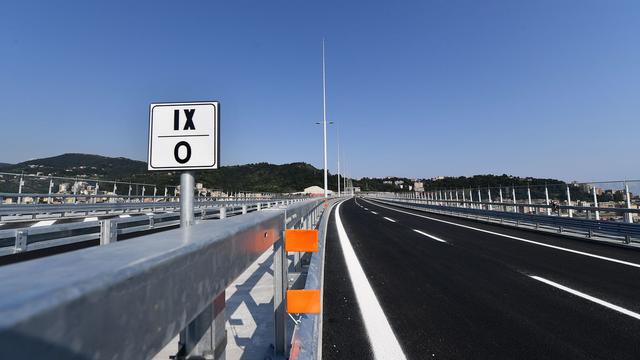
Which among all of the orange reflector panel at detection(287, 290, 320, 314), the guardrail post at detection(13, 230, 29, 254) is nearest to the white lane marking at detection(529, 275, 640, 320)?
the orange reflector panel at detection(287, 290, 320, 314)

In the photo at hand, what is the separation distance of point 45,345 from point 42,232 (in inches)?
313

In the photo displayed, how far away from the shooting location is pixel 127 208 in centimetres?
2305

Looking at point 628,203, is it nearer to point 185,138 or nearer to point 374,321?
point 374,321

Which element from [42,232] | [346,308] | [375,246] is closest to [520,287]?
[346,308]

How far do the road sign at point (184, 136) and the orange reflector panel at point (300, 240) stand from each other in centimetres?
113

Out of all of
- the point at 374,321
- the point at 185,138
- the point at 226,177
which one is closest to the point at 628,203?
the point at 374,321

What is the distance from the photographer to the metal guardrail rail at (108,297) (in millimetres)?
614

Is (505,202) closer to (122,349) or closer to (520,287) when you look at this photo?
(520,287)

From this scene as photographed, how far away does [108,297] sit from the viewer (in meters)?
0.83

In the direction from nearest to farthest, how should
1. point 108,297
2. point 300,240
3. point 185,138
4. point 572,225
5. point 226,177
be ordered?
1. point 108,297
2. point 300,240
3. point 185,138
4. point 572,225
5. point 226,177

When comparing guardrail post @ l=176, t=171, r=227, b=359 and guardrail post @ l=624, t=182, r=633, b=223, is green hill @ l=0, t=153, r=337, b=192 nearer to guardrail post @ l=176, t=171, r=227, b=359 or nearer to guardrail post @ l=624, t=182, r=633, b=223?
guardrail post @ l=176, t=171, r=227, b=359

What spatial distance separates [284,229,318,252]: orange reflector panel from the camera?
338 centimetres

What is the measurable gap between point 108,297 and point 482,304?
572 centimetres

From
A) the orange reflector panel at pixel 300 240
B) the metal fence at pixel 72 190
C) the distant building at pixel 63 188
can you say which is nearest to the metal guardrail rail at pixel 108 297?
the orange reflector panel at pixel 300 240
